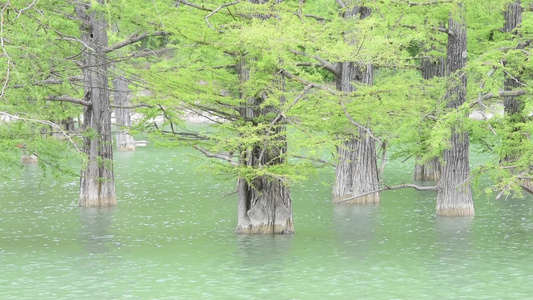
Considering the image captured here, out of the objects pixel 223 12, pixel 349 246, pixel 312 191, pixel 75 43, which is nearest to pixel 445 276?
pixel 349 246

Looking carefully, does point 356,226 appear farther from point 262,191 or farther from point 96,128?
point 96,128

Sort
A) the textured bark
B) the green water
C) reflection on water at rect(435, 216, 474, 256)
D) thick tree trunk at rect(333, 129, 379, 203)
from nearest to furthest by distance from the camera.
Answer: the green water
reflection on water at rect(435, 216, 474, 256)
thick tree trunk at rect(333, 129, 379, 203)
the textured bark

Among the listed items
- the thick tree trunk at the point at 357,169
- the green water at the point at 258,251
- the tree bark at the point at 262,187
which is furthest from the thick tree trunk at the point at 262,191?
the thick tree trunk at the point at 357,169

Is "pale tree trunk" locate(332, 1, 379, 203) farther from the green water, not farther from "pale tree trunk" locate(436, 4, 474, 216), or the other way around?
"pale tree trunk" locate(436, 4, 474, 216)

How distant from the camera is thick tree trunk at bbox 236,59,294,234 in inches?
779

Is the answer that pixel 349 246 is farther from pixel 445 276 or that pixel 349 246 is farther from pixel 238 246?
pixel 445 276

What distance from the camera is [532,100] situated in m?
20.5

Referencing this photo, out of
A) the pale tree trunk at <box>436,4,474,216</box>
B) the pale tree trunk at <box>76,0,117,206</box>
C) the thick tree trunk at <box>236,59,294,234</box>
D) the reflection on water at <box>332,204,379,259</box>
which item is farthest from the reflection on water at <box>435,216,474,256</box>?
the pale tree trunk at <box>76,0,117,206</box>

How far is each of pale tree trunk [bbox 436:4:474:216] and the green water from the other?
50 centimetres

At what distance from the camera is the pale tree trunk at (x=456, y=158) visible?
76.9 ft

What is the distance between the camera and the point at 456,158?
78.0 feet

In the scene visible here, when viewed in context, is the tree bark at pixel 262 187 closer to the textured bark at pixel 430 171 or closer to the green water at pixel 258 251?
the green water at pixel 258 251

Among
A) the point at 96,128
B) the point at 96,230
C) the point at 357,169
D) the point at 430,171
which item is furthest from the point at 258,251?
the point at 430,171

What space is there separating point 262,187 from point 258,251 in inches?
72.0
